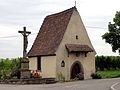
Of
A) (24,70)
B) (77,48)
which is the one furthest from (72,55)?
(24,70)

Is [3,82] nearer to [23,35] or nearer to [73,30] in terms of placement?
[23,35]

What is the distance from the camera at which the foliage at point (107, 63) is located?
231ft

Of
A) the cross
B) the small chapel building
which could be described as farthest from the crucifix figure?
the small chapel building

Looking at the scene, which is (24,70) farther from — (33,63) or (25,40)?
(33,63)

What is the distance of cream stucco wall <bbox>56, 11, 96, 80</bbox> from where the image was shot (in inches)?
1628

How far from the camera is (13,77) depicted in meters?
39.8

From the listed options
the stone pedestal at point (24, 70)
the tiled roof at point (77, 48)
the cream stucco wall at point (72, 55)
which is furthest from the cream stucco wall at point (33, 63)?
Result: the stone pedestal at point (24, 70)

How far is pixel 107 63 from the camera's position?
71.6 meters

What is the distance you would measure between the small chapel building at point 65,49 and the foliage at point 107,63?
25.8 m

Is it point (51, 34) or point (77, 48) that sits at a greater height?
point (51, 34)

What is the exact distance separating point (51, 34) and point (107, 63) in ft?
97.7

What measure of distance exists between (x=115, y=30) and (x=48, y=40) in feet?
71.3

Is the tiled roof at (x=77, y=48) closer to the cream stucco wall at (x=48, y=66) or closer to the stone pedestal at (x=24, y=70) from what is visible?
the cream stucco wall at (x=48, y=66)

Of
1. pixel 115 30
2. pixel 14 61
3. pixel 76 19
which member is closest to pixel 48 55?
pixel 76 19
